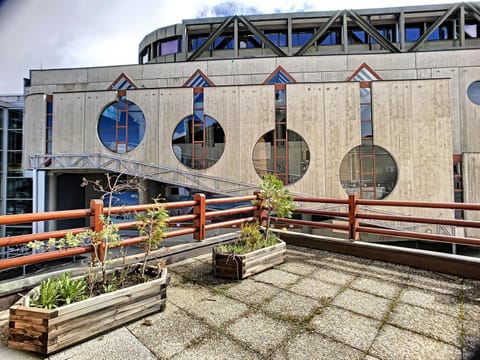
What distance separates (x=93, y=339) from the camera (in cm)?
230

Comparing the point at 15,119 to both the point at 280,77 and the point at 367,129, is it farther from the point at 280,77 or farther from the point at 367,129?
the point at 367,129

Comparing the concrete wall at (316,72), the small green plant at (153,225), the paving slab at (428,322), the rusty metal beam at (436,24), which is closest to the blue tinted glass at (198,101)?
the concrete wall at (316,72)

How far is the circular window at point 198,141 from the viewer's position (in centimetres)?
1321

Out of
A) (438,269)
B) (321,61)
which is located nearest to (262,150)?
(321,61)

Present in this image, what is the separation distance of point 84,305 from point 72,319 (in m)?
0.12

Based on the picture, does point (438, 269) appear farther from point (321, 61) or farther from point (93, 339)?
point (321, 61)

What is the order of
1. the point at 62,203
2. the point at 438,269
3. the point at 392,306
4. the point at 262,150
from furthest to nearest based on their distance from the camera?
the point at 62,203, the point at 262,150, the point at 438,269, the point at 392,306

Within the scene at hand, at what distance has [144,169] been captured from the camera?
13.4 m

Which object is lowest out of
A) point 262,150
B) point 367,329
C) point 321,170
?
point 367,329

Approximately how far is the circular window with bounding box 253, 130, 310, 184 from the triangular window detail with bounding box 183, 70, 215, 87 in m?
6.62

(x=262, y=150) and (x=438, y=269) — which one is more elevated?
(x=262, y=150)

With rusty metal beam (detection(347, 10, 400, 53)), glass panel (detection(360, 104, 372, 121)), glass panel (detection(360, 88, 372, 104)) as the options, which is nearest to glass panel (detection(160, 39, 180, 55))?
rusty metal beam (detection(347, 10, 400, 53))

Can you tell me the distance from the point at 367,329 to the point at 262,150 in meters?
10.9

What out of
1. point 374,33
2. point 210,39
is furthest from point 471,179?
point 210,39
